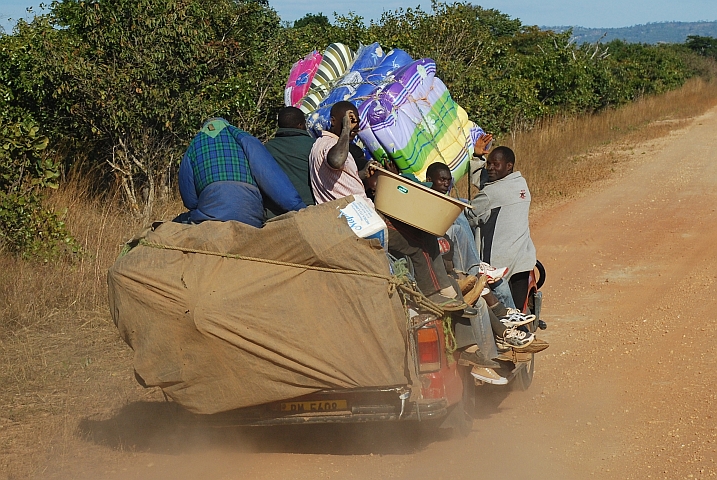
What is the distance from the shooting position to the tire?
6.11 metres

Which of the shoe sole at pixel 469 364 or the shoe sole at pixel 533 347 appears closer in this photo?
the shoe sole at pixel 469 364

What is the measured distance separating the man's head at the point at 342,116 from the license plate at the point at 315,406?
1.53 metres

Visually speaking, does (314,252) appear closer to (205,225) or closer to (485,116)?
(205,225)

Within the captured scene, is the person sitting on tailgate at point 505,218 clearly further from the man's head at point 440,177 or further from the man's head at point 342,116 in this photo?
the man's head at point 342,116

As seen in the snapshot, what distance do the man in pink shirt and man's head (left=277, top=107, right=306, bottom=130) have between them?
0.36 metres

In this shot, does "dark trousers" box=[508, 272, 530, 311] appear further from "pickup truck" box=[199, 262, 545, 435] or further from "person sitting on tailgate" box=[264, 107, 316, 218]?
"person sitting on tailgate" box=[264, 107, 316, 218]

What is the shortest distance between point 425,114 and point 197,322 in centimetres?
260

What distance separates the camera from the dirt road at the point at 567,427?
15.8 ft

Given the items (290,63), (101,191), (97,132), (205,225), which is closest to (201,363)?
(205,225)

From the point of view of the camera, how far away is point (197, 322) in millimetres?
4223

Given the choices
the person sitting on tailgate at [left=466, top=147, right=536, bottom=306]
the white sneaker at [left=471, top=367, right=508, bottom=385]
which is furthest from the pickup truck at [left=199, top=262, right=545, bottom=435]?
the person sitting on tailgate at [left=466, top=147, right=536, bottom=306]

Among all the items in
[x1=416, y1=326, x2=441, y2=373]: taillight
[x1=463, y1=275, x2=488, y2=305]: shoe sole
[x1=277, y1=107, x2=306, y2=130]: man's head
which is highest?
[x1=277, y1=107, x2=306, y2=130]: man's head

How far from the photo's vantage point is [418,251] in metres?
4.88

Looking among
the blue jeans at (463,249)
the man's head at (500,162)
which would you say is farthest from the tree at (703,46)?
the blue jeans at (463,249)
